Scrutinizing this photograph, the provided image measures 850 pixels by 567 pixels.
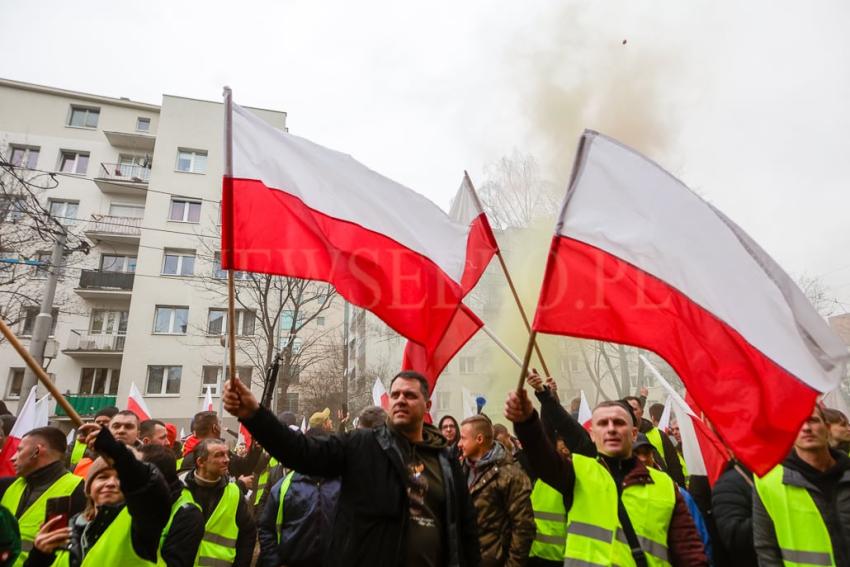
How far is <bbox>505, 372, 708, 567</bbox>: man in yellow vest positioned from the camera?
2805 millimetres

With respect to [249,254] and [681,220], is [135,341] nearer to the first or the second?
[249,254]

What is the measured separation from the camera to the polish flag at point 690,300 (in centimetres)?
254

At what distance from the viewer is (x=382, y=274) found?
3789mm

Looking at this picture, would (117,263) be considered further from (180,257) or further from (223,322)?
(223,322)

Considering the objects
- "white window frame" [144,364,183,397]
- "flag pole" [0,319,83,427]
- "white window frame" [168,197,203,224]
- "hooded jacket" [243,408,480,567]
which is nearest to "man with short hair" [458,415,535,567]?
"hooded jacket" [243,408,480,567]

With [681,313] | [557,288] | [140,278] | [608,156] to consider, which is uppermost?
[140,278]

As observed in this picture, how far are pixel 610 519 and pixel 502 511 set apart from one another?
1.23 m

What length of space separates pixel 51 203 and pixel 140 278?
24.6 feet

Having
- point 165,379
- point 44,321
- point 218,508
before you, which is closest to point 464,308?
point 218,508

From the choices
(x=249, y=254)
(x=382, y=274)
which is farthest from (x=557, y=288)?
(x=249, y=254)

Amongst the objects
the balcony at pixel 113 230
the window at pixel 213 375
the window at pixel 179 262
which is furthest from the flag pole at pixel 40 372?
the balcony at pixel 113 230

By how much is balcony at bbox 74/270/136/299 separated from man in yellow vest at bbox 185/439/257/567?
92.6 ft

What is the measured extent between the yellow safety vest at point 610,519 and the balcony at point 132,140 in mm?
35374

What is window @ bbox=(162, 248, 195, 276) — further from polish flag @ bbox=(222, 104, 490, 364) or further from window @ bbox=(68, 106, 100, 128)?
polish flag @ bbox=(222, 104, 490, 364)
